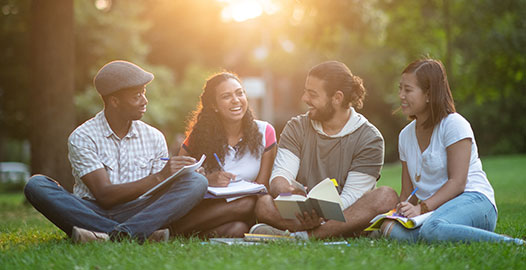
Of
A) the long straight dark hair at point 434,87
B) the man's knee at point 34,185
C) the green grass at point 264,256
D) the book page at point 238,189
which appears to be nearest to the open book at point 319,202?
the green grass at point 264,256

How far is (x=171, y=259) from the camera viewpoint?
12.8 feet

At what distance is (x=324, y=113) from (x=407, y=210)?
122 centimetres

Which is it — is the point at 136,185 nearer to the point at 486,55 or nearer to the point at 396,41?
the point at 486,55

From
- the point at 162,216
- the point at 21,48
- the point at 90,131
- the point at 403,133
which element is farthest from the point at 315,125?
the point at 21,48

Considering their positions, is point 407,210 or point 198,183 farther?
point 198,183

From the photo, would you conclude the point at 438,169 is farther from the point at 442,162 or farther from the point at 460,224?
the point at 460,224

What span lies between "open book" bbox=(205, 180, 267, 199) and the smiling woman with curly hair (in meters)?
0.09

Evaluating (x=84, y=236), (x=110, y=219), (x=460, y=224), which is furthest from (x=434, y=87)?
(x=84, y=236)

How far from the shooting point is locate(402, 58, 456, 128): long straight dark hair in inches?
195

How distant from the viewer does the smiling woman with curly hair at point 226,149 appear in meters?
5.32

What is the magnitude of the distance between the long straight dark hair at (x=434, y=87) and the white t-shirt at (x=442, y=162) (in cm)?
7

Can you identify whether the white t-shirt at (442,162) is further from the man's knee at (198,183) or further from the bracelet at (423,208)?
the man's knee at (198,183)

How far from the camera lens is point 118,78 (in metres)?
5.17

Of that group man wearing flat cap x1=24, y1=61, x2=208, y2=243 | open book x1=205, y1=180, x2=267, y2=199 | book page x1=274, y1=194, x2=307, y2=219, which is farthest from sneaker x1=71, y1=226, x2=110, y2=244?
book page x1=274, y1=194, x2=307, y2=219
